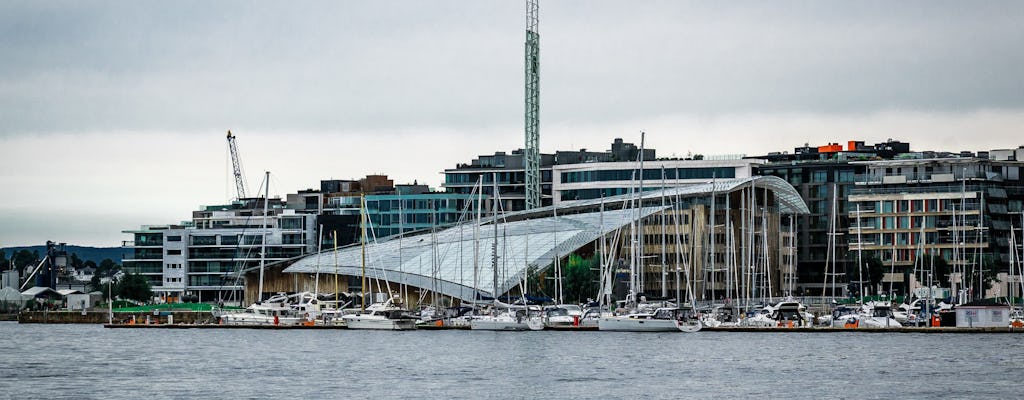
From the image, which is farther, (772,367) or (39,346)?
(39,346)

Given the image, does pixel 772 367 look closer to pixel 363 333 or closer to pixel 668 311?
pixel 668 311

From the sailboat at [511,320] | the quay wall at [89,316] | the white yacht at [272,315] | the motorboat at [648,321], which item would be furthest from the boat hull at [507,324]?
the quay wall at [89,316]

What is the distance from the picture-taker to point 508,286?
167 m

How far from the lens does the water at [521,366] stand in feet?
297

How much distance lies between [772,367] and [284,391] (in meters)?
27.2

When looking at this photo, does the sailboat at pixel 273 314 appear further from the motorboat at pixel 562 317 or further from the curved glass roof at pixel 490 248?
the motorboat at pixel 562 317

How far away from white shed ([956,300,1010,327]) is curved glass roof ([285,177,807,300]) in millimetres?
38103

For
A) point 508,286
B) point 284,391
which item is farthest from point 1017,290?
point 284,391

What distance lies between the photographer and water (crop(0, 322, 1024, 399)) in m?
90.4

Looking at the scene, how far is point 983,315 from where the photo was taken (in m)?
134

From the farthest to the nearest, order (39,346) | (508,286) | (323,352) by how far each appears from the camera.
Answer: (508,286)
(39,346)
(323,352)

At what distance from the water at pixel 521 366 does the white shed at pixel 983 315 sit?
2034 mm

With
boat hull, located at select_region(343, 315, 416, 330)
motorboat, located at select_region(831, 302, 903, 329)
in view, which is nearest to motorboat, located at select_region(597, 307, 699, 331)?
motorboat, located at select_region(831, 302, 903, 329)

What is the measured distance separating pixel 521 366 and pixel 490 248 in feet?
252
